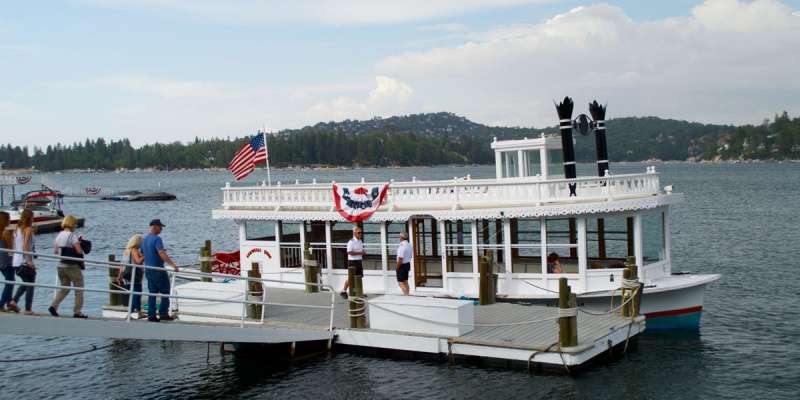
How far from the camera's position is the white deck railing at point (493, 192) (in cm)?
1923

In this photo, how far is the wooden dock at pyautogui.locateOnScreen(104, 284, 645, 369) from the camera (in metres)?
15.6

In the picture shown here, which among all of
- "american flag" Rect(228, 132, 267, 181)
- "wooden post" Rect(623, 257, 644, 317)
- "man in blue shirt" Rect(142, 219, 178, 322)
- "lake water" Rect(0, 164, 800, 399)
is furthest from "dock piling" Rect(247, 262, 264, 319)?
"wooden post" Rect(623, 257, 644, 317)

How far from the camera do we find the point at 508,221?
19.7m

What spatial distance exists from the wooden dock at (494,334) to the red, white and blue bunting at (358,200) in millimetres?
2591

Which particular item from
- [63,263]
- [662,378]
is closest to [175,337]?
[63,263]

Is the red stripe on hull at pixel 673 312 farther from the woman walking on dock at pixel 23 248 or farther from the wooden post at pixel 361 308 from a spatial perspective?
the woman walking on dock at pixel 23 248

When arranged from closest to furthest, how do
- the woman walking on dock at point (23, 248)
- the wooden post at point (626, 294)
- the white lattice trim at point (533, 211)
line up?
the woman walking on dock at point (23, 248) → the wooden post at point (626, 294) → the white lattice trim at point (533, 211)

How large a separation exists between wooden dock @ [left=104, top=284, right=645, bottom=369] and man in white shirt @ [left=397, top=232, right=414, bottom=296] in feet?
5.24

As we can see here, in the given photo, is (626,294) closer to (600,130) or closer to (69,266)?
(600,130)

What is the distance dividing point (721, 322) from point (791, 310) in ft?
11.0

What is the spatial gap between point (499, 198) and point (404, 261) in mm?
2989

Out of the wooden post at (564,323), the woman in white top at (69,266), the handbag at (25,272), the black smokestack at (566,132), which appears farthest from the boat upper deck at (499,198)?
the handbag at (25,272)

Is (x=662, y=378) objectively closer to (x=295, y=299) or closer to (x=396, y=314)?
(x=396, y=314)

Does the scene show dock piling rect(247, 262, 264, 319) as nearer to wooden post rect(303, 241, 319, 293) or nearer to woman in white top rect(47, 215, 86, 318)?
wooden post rect(303, 241, 319, 293)
